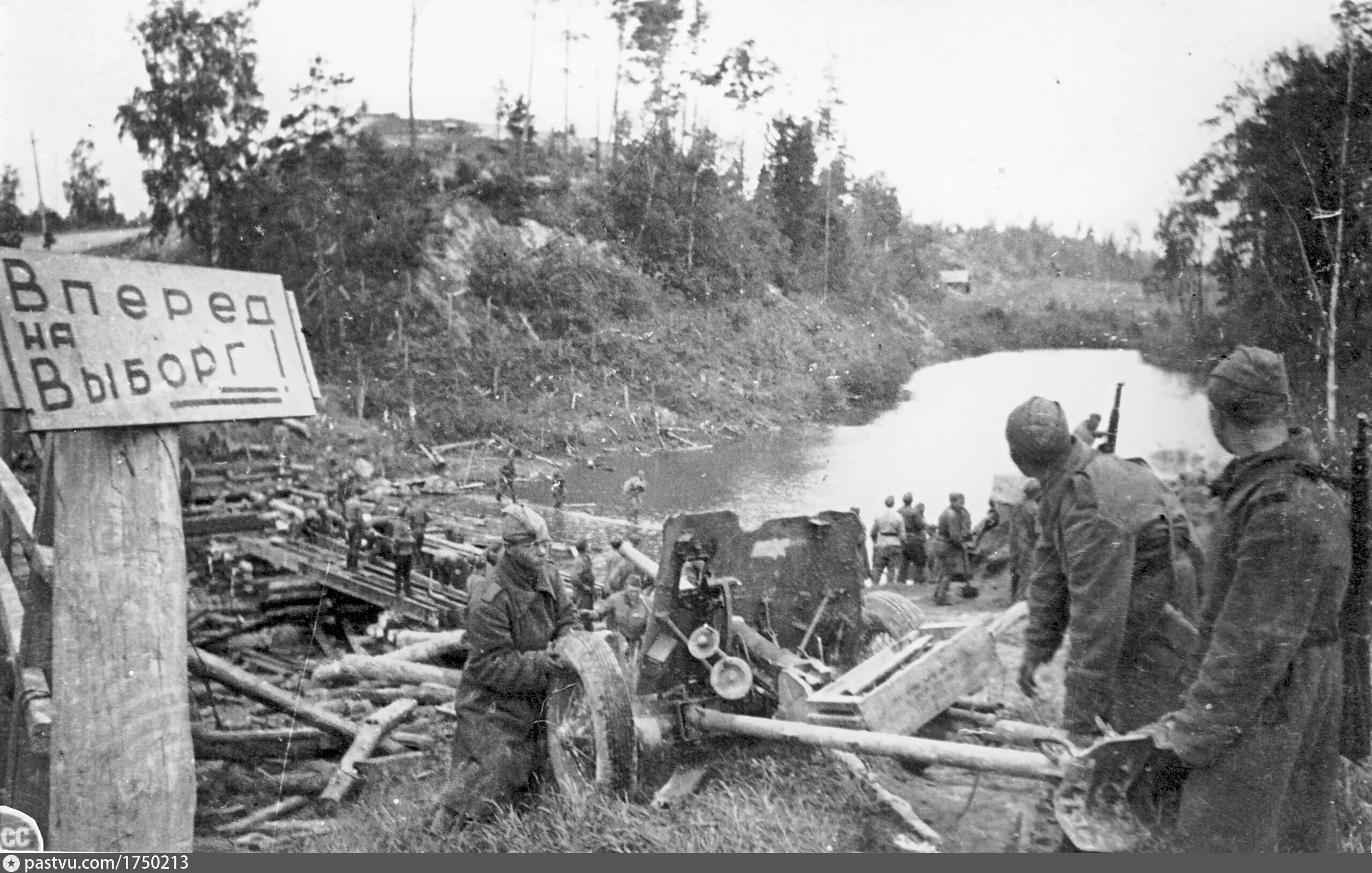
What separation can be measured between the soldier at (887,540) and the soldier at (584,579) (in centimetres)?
131

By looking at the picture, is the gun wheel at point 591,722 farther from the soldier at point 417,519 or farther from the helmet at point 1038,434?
the helmet at point 1038,434

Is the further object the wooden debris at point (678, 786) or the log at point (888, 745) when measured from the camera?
the wooden debris at point (678, 786)

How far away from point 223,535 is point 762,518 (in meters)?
2.45

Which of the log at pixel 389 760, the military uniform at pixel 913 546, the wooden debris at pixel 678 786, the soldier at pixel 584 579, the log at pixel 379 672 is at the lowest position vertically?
the log at pixel 389 760

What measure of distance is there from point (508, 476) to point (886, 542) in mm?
1762

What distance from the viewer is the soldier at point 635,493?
414cm

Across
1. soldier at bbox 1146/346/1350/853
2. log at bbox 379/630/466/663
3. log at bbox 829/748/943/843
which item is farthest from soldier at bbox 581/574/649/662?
soldier at bbox 1146/346/1350/853

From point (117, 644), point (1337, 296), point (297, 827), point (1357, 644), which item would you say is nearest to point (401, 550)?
point (297, 827)

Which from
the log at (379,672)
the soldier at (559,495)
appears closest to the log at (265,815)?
the log at (379,672)

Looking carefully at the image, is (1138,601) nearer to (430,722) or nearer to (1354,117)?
(1354,117)

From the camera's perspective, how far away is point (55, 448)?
273 centimetres

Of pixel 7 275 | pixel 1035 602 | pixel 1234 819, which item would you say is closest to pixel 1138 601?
pixel 1035 602

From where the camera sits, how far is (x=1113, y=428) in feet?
12.1

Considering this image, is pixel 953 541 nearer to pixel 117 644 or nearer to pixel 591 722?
pixel 591 722
